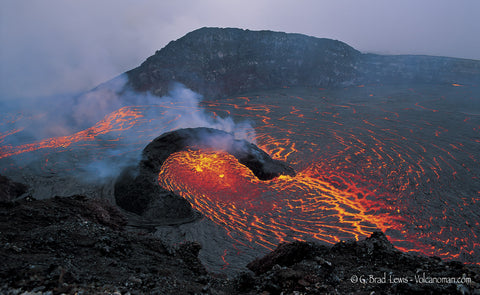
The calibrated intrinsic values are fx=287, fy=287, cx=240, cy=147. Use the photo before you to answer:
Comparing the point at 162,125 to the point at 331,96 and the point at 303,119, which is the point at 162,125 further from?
the point at 331,96

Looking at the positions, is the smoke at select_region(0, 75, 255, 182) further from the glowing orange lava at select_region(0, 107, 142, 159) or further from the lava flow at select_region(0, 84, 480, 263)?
the lava flow at select_region(0, 84, 480, 263)

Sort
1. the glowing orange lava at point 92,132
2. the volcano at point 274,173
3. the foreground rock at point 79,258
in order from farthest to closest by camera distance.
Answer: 1. the glowing orange lava at point 92,132
2. the volcano at point 274,173
3. the foreground rock at point 79,258

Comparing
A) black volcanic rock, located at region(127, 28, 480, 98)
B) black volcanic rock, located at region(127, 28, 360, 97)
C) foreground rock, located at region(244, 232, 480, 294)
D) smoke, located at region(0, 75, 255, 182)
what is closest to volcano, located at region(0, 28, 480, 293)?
foreground rock, located at region(244, 232, 480, 294)

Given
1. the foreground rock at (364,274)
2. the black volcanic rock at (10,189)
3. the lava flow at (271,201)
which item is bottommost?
the lava flow at (271,201)

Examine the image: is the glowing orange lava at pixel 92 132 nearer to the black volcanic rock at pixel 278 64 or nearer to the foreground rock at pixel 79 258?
the foreground rock at pixel 79 258

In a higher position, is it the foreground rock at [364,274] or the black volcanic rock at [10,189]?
the foreground rock at [364,274]

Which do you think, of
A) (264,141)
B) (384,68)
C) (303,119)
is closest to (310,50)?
(384,68)

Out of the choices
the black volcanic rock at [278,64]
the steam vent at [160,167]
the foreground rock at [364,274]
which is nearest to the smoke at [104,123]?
the steam vent at [160,167]
